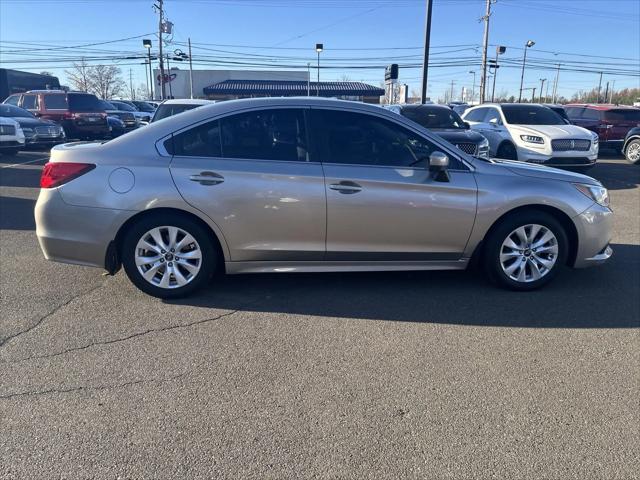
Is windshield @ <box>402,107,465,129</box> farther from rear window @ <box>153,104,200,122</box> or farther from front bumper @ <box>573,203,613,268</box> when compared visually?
front bumper @ <box>573,203,613,268</box>

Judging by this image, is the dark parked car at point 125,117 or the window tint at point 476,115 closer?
the window tint at point 476,115

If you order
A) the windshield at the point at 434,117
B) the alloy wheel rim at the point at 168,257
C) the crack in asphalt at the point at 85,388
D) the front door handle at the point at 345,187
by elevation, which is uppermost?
the windshield at the point at 434,117

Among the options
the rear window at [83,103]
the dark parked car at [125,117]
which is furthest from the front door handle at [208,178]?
the dark parked car at [125,117]

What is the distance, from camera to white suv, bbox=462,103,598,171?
11.7 m

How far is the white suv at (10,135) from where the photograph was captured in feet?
46.2

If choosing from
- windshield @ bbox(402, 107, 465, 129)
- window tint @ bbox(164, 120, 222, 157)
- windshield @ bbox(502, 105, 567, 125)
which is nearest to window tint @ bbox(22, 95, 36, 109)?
windshield @ bbox(402, 107, 465, 129)

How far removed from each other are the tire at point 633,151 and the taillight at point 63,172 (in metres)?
15.9

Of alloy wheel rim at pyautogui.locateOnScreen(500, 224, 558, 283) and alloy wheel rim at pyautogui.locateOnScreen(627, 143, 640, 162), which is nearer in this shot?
alloy wheel rim at pyautogui.locateOnScreen(500, 224, 558, 283)

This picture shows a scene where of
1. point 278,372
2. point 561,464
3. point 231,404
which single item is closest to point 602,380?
point 561,464

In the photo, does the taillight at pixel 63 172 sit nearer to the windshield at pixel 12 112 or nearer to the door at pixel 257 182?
the door at pixel 257 182

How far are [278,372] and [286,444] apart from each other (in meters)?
0.74

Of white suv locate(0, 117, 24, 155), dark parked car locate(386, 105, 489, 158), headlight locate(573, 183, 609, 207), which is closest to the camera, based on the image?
headlight locate(573, 183, 609, 207)

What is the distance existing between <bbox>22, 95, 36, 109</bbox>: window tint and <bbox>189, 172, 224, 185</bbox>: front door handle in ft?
60.9

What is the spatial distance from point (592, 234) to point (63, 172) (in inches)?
186
